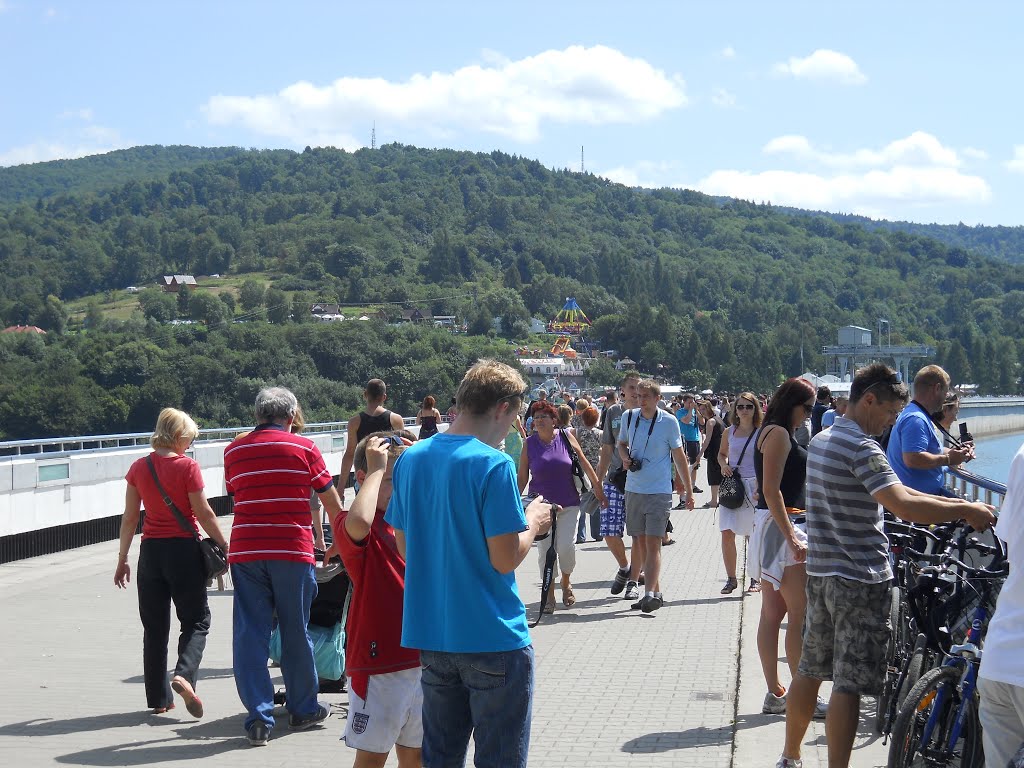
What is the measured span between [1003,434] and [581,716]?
97051mm

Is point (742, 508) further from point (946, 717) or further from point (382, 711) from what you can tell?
point (382, 711)

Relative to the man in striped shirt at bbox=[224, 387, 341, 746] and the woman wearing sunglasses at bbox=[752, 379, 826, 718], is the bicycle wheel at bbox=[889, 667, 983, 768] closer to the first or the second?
the woman wearing sunglasses at bbox=[752, 379, 826, 718]

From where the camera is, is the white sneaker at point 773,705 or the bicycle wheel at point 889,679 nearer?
the bicycle wheel at point 889,679

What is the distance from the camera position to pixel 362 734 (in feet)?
15.3

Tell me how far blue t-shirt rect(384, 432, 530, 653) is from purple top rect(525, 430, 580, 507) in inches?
253

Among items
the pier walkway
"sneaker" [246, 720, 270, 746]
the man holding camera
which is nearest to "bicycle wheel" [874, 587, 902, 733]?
the pier walkway

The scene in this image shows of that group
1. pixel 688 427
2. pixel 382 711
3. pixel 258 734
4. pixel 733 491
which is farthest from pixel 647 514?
pixel 688 427

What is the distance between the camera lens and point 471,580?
382 centimetres

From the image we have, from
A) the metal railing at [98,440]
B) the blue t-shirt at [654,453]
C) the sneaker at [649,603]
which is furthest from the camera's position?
the metal railing at [98,440]

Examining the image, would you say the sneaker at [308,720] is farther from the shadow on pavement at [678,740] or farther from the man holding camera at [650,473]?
the man holding camera at [650,473]

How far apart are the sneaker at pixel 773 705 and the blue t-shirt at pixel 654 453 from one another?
11.0 feet

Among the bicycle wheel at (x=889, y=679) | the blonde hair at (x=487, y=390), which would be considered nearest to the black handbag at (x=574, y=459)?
the bicycle wheel at (x=889, y=679)

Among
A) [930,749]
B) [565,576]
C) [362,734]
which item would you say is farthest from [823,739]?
[565,576]

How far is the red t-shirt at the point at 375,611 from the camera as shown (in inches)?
182
